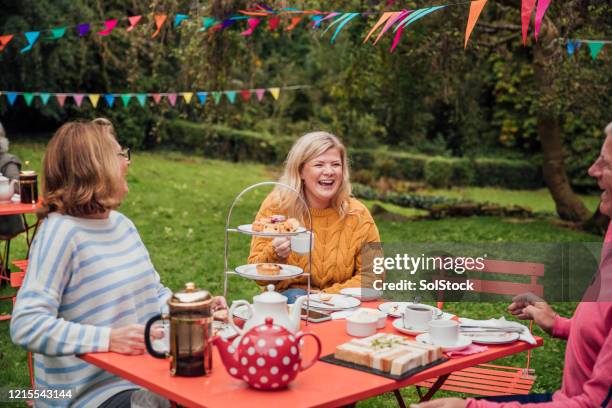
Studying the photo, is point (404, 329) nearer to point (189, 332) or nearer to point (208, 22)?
point (189, 332)

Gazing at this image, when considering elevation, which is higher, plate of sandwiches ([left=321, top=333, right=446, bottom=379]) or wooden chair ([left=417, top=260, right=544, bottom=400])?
plate of sandwiches ([left=321, top=333, right=446, bottom=379])

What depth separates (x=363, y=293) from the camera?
129 inches

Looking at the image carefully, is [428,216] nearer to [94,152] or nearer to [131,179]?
[131,179]

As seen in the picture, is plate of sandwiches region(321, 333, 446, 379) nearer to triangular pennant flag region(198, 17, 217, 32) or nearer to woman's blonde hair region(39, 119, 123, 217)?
woman's blonde hair region(39, 119, 123, 217)

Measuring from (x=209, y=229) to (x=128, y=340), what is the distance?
790 cm

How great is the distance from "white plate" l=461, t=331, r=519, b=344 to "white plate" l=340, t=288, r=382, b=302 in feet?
2.15

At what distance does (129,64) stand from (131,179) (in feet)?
9.06

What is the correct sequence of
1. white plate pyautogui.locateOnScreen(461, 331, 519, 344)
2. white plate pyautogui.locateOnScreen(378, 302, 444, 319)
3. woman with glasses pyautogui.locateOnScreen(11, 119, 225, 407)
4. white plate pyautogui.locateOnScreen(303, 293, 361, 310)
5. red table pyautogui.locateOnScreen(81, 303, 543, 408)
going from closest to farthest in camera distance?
1. red table pyautogui.locateOnScreen(81, 303, 543, 408)
2. woman with glasses pyautogui.locateOnScreen(11, 119, 225, 407)
3. white plate pyautogui.locateOnScreen(461, 331, 519, 344)
4. white plate pyautogui.locateOnScreen(378, 302, 444, 319)
5. white plate pyautogui.locateOnScreen(303, 293, 361, 310)

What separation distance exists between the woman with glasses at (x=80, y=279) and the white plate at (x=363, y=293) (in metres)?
1.07

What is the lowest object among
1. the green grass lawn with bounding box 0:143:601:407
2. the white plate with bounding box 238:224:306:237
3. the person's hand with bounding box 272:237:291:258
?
the green grass lawn with bounding box 0:143:601:407

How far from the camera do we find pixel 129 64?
36.3ft

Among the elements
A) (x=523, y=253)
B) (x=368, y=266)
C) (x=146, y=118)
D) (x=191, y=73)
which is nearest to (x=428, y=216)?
(x=523, y=253)

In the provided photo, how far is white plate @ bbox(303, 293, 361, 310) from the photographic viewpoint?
301 cm

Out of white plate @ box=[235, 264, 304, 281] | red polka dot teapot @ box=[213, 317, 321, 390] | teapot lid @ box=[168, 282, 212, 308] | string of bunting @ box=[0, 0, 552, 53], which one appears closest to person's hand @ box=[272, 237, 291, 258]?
white plate @ box=[235, 264, 304, 281]
